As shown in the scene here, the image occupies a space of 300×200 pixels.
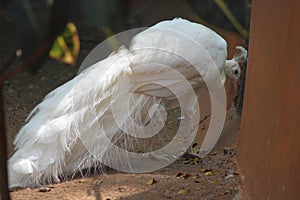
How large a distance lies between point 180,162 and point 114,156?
27.1 inches

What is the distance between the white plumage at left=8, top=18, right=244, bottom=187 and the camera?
4.50 meters

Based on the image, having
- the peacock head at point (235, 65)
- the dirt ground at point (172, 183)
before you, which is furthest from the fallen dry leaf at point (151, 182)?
the peacock head at point (235, 65)

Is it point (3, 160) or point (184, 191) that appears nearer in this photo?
point (3, 160)

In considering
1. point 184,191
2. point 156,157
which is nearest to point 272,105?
point 184,191

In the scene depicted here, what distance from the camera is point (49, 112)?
472 centimetres

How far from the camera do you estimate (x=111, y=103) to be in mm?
4613

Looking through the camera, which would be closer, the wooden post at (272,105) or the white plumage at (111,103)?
the wooden post at (272,105)

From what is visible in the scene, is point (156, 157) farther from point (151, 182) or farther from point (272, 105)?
point (272, 105)

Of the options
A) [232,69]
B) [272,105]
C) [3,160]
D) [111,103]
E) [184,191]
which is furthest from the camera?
[232,69]

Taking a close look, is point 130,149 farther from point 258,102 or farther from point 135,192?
point 258,102

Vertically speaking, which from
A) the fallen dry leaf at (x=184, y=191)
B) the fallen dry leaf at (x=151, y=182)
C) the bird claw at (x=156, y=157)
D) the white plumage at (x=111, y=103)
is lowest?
the fallen dry leaf at (x=184, y=191)

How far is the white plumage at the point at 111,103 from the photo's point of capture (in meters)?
4.50

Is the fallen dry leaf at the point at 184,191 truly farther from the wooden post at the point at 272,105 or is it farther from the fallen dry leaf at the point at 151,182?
the wooden post at the point at 272,105

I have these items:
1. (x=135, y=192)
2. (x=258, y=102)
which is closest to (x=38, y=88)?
(x=135, y=192)
